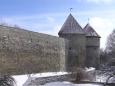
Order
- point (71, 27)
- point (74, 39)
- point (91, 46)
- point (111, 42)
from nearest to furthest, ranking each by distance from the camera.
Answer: point (74, 39) < point (71, 27) < point (91, 46) < point (111, 42)

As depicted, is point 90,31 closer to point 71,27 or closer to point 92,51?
point 92,51

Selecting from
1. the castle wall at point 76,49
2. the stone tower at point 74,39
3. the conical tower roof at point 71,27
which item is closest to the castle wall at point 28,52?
the castle wall at point 76,49

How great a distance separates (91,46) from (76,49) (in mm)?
6749

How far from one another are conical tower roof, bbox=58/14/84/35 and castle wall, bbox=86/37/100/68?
5668 millimetres

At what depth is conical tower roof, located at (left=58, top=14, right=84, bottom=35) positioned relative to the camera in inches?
1123

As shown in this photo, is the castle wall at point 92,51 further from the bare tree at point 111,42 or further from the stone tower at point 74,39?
the bare tree at point 111,42

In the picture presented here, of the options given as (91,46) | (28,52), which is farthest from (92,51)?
(28,52)

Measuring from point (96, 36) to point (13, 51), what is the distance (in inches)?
834

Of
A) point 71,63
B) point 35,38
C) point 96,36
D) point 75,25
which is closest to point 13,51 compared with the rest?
point 35,38

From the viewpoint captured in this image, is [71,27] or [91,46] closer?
[71,27]

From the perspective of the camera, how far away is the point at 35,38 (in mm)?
17766

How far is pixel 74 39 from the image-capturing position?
93.2ft

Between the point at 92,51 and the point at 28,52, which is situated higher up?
the point at 92,51

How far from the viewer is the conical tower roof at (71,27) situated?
93.6 feet
